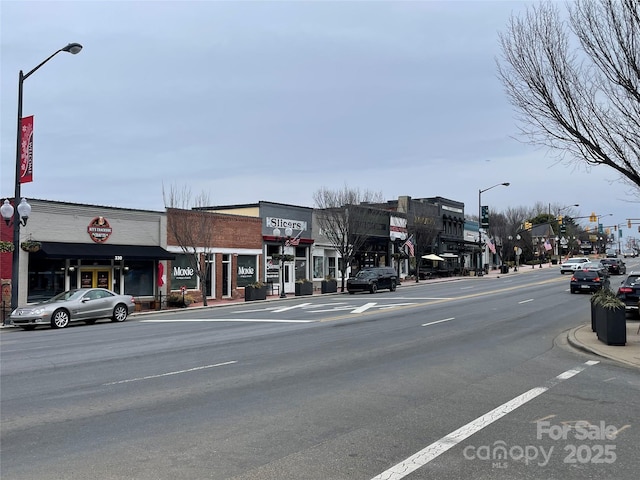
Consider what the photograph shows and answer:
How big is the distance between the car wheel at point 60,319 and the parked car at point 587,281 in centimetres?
2719

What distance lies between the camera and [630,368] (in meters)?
10.4

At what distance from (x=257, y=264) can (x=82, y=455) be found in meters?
30.7

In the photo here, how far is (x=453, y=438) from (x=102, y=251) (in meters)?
23.3

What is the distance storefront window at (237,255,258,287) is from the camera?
3494cm

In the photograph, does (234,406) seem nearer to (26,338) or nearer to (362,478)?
(362,478)

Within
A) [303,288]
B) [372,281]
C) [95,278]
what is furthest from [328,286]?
[95,278]

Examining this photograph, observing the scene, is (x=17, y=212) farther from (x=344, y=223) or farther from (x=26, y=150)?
(x=344, y=223)

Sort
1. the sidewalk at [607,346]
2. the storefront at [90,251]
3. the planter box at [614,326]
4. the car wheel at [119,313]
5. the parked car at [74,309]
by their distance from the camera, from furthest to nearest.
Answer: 1. the storefront at [90,251]
2. the car wheel at [119,313]
3. the parked car at [74,309]
4. the planter box at [614,326]
5. the sidewalk at [607,346]

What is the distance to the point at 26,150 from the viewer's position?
Result: 21.4 m

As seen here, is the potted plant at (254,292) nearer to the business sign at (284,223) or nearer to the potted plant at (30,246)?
the business sign at (284,223)

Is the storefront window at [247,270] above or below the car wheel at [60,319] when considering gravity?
above

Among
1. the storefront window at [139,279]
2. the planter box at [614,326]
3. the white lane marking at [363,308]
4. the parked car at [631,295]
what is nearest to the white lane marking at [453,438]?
the planter box at [614,326]

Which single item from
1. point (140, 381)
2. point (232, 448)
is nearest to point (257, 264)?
point (140, 381)

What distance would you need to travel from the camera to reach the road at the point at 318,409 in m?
5.28
